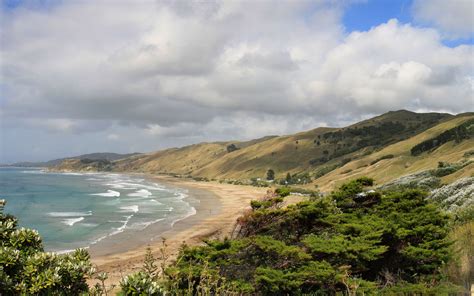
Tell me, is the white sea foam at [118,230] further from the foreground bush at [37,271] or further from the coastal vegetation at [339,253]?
the foreground bush at [37,271]

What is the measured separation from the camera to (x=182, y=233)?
134ft

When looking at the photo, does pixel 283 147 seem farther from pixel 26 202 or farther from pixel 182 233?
pixel 182 233

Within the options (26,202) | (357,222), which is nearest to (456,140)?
(357,222)

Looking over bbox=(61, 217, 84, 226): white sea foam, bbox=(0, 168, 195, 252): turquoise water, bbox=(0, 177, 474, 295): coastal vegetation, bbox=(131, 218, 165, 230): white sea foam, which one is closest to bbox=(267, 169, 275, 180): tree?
bbox=(0, 168, 195, 252): turquoise water

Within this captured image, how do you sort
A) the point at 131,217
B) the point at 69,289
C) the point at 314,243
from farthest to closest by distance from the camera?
the point at 131,217 → the point at 314,243 → the point at 69,289

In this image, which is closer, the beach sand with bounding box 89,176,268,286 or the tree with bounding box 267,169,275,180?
the beach sand with bounding box 89,176,268,286

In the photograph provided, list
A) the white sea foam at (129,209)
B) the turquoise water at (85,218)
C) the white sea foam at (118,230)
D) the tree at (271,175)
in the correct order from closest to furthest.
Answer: the white sea foam at (118,230) → the turquoise water at (85,218) → the white sea foam at (129,209) → the tree at (271,175)

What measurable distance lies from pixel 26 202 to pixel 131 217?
29.8 metres

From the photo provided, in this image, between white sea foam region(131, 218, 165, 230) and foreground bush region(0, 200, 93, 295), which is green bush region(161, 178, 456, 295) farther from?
white sea foam region(131, 218, 165, 230)

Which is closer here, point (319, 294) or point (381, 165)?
point (319, 294)

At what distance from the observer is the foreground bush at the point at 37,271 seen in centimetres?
482

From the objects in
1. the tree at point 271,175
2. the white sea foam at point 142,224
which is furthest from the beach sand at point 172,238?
the tree at point 271,175

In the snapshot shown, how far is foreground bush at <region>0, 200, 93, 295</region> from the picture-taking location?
4.82 meters

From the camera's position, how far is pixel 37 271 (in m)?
5.04
